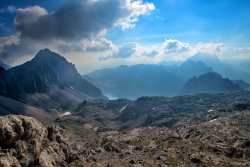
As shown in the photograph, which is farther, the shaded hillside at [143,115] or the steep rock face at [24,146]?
the shaded hillside at [143,115]

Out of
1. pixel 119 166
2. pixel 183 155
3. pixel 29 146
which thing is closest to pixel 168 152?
pixel 183 155

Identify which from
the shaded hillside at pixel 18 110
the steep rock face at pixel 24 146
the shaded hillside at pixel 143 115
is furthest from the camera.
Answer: the shaded hillside at pixel 18 110

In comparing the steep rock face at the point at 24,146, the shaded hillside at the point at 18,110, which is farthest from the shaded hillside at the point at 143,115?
the steep rock face at the point at 24,146

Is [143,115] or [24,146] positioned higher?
[24,146]

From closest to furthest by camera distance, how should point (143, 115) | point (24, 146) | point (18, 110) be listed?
point (24, 146) → point (143, 115) → point (18, 110)

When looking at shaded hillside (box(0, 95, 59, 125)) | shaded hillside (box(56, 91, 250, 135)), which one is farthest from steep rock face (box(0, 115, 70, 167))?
shaded hillside (box(0, 95, 59, 125))

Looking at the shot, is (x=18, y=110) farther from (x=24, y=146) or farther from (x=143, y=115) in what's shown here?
(x=24, y=146)

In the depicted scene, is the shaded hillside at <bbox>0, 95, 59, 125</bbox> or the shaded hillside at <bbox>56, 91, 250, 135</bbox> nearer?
the shaded hillside at <bbox>56, 91, 250, 135</bbox>

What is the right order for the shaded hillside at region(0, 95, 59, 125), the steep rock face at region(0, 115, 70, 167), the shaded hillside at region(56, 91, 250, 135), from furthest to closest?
1. the shaded hillside at region(0, 95, 59, 125)
2. the shaded hillside at region(56, 91, 250, 135)
3. the steep rock face at region(0, 115, 70, 167)

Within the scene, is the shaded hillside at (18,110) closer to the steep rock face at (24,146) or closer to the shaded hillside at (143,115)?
the shaded hillside at (143,115)

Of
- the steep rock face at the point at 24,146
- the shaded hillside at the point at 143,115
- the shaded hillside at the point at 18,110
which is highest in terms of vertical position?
the steep rock face at the point at 24,146

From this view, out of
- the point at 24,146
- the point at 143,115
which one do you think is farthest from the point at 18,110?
the point at 24,146

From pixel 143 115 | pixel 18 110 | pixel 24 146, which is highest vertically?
pixel 24 146

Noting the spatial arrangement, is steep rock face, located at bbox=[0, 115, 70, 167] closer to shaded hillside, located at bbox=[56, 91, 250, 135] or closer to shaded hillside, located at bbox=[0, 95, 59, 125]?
shaded hillside, located at bbox=[56, 91, 250, 135]
